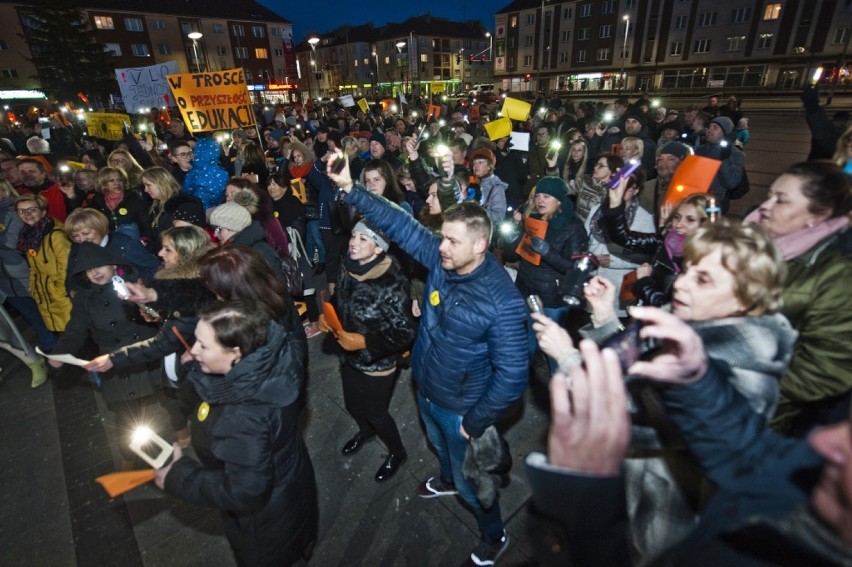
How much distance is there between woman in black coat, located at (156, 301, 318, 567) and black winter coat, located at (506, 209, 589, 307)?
246cm

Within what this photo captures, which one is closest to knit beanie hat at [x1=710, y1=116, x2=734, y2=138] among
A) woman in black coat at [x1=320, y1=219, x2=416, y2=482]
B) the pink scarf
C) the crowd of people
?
the crowd of people

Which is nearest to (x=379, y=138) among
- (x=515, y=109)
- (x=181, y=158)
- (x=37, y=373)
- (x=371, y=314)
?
(x=515, y=109)

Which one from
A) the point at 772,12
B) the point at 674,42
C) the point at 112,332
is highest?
the point at 772,12

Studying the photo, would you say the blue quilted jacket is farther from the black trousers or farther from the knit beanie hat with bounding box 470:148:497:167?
the knit beanie hat with bounding box 470:148:497:167

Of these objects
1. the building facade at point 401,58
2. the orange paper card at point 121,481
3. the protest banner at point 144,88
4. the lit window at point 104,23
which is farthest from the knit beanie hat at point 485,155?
the building facade at point 401,58

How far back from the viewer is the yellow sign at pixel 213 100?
769 cm

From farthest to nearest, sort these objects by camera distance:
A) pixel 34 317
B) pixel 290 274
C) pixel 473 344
→ 1. pixel 34 317
2. pixel 290 274
3. pixel 473 344

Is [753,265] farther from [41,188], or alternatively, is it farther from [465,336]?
[41,188]

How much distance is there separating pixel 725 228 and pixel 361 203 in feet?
6.81

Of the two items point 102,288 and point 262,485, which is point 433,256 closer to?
point 262,485

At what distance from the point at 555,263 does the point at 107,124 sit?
13.1 metres

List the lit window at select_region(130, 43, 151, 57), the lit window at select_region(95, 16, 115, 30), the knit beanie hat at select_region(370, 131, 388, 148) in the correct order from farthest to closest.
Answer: the lit window at select_region(130, 43, 151, 57) < the lit window at select_region(95, 16, 115, 30) < the knit beanie hat at select_region(370, 131, 388, 148)

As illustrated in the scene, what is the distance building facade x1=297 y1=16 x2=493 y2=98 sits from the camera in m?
81.6

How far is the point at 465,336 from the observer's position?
91.8 inches
